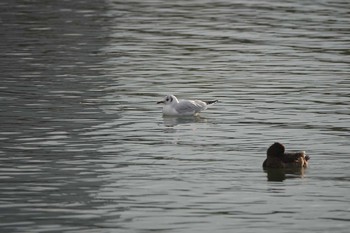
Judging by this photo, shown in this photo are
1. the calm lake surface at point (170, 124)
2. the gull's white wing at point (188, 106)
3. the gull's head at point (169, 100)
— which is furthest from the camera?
the gull's white wing at point (188, 106)

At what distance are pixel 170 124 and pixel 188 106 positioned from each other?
1.00 m

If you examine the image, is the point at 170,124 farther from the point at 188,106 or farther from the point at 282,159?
the point at 282,159

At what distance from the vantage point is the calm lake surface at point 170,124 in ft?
57.7

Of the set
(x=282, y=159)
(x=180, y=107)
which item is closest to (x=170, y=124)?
(x=180, y=107)

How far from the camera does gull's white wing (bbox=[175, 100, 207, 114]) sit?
26.6m

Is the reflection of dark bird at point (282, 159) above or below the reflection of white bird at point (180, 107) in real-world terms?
below

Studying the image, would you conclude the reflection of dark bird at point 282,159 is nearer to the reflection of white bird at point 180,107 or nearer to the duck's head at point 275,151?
the duck's head at point 275,151

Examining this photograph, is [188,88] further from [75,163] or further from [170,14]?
[170,14]

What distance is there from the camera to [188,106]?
26641mm

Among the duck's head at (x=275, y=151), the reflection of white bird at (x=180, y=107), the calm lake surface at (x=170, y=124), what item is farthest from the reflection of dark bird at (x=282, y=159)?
the reflection of white bird at (x=180, y=107)

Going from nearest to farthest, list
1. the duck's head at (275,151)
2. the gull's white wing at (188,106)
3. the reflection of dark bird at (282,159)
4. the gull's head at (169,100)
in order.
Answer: the reflection of dark bird at (282,159)
the duck's head at (275,151)
the gull's head at (169,100)
the gull's white wing at (188,106)

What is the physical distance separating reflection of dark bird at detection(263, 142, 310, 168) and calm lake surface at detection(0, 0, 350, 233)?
175 millimetres

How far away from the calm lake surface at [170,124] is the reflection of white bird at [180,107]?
0.81 ft

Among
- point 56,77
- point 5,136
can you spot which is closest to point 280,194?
point 5,136
